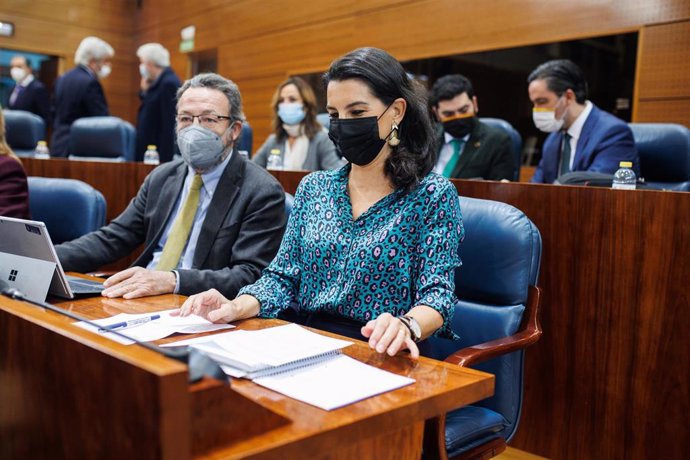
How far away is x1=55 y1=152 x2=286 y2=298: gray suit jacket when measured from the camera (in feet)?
6.07

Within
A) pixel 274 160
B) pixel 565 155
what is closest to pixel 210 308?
pixel 274 160

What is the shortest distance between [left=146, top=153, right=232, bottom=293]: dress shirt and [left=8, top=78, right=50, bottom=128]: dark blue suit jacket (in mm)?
5199

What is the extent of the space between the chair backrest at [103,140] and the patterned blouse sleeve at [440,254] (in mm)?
3300

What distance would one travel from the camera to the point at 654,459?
1.81 m

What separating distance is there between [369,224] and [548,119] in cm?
204

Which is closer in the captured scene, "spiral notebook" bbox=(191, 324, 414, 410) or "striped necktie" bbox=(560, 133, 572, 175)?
"spiral notebook" bbox=(191, 324, 414, 410)

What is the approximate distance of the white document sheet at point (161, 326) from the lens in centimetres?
115

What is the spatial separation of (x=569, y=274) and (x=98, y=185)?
2223 millimetres

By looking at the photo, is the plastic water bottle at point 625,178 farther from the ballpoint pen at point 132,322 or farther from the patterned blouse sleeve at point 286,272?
the ballpoint pen at point 132,322

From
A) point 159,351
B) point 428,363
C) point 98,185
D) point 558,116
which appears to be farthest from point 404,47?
point 159,351

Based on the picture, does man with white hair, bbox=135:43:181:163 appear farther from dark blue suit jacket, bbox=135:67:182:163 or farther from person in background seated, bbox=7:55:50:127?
person in background seated, bbox=7:55:50:127

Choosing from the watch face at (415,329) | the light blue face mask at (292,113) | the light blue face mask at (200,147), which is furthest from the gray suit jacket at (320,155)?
the watch face at (415,329)

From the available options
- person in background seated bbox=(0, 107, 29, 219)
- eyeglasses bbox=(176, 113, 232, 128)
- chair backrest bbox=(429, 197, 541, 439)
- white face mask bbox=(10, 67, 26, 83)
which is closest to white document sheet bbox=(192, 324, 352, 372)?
chair backrest bbox=(429, 197, 541, 439)

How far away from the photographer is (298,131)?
3775 millimetres
